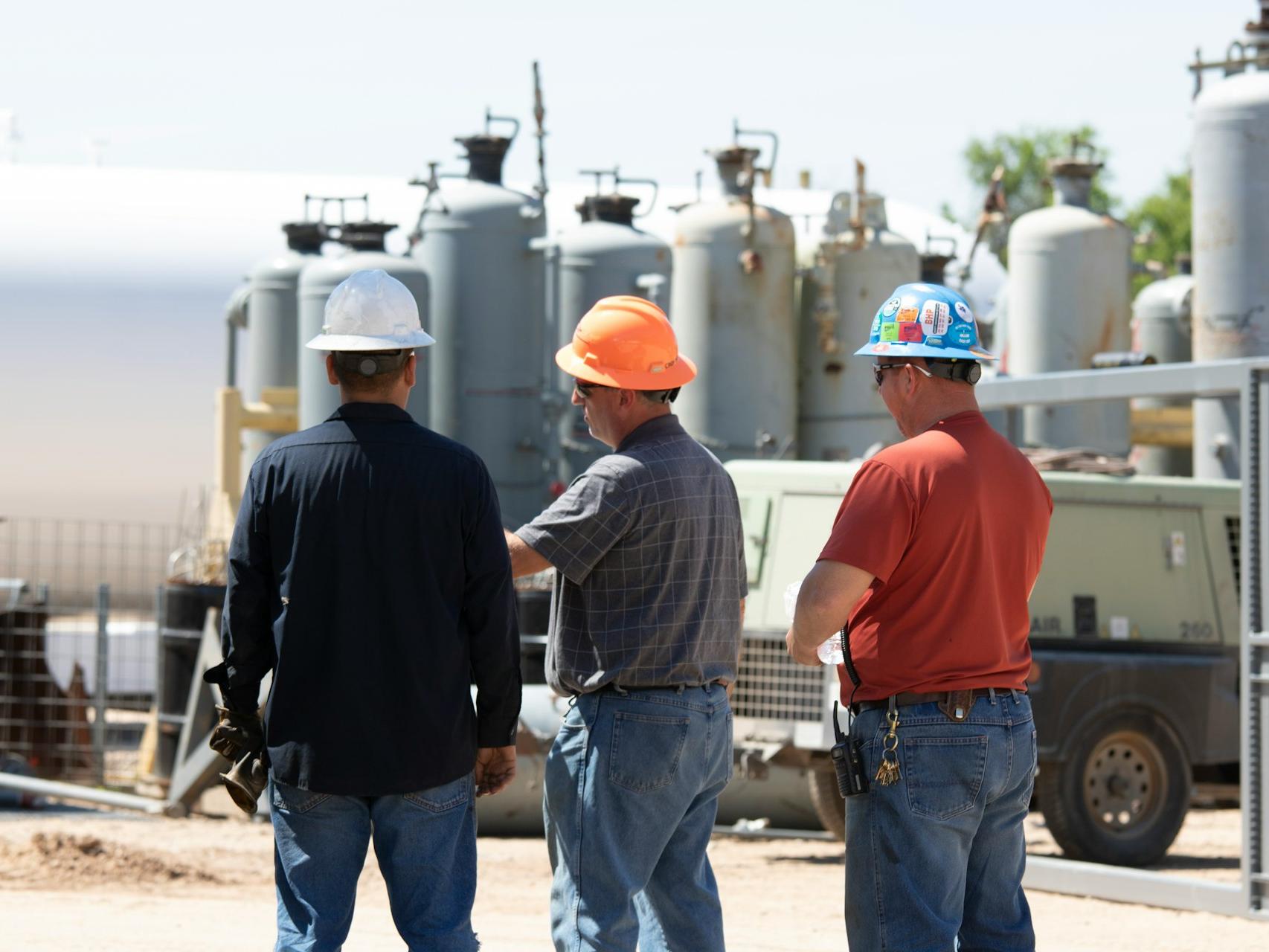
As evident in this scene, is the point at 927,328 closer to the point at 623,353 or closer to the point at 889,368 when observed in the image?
the point at 889,368

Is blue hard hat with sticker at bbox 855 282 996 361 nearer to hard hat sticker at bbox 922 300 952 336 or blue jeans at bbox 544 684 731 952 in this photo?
hard hat sticker at bbox 922 300 952 336

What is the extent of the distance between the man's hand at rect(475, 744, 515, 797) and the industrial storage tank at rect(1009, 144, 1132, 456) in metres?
12.2

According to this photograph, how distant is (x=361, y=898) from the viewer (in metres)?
8.49

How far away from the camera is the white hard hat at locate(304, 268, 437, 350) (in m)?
4.18

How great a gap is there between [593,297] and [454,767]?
33.5 ft

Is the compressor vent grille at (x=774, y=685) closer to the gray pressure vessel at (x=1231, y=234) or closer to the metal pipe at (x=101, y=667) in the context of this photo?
the gray pressure vessel at (x=1231, y=234)

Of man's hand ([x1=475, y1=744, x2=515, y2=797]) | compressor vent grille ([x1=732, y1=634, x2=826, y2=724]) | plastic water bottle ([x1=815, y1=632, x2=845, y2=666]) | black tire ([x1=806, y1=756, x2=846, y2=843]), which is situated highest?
plastic water bottle ([x1=815, y1=632, x2=845, y2=666])

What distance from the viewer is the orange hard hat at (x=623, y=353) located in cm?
453

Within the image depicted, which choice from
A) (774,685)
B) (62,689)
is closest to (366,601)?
(774,685)

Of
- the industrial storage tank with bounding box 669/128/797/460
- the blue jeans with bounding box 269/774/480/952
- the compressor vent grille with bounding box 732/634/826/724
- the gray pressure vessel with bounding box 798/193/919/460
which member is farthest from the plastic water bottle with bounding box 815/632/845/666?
the gray pressure vessel with bounding box 798/193/919/460

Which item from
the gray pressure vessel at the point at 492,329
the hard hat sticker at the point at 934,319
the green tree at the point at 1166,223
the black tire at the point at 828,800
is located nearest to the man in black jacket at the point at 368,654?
the hard hat sticker at the point at 934,319

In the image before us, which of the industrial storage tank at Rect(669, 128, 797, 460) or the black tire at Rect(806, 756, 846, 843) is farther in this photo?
the industrial storage tank at Rect(669, 128, 797, 460)

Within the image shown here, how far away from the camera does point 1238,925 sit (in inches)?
307

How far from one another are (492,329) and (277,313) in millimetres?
3617
